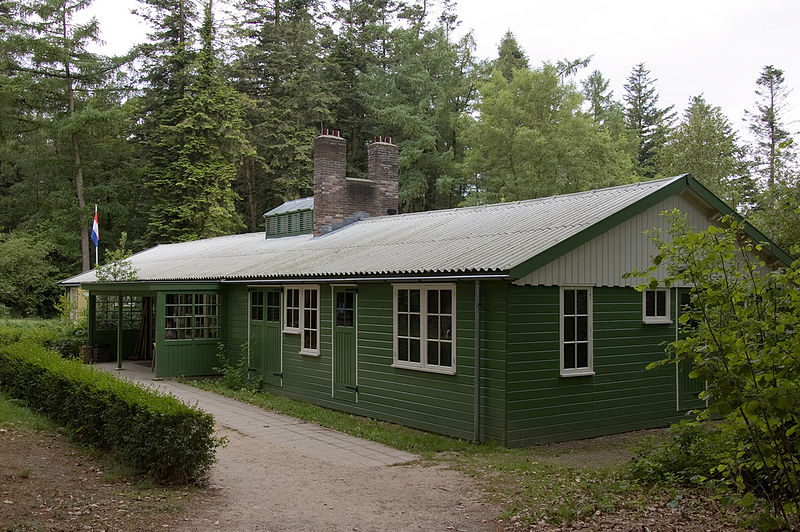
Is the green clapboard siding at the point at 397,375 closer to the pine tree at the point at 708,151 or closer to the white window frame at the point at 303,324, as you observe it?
the white window frame at the point at 303,324

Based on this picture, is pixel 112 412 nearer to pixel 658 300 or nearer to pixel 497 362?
pixel 497 362

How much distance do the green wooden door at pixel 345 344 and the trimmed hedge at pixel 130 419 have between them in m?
4.07

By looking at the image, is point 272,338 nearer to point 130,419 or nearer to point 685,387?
point 130,419

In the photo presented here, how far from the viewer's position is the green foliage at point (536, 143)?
2941cm

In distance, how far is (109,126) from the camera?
34312 millimetres

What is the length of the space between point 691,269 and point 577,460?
17.5 feet

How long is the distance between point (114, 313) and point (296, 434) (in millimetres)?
12906

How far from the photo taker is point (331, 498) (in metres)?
7.29

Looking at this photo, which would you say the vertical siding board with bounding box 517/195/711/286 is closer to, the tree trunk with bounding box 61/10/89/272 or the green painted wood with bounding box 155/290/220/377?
the green painted wood with bounding box 155/290/220/377

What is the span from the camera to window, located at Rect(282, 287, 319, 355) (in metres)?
13.7

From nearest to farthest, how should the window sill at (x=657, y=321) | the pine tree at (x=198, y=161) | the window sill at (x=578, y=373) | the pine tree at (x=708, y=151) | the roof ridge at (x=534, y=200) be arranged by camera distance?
the window sill at (x=578, y=373)
the window sill at (x=657, y=321)
the roof ridge at (x=534, y=200)
the pine tree at (x=708, y=151)
the pine tree at (x=198, y=161)

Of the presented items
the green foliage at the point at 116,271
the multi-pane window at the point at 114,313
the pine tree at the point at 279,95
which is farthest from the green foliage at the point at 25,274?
the green foliage at the point at 116,271

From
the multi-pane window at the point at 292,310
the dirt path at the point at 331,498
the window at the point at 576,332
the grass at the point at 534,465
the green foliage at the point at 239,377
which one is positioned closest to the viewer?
the dirt path at the point at 331,498

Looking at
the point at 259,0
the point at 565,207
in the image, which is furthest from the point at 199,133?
the point at 565,207
